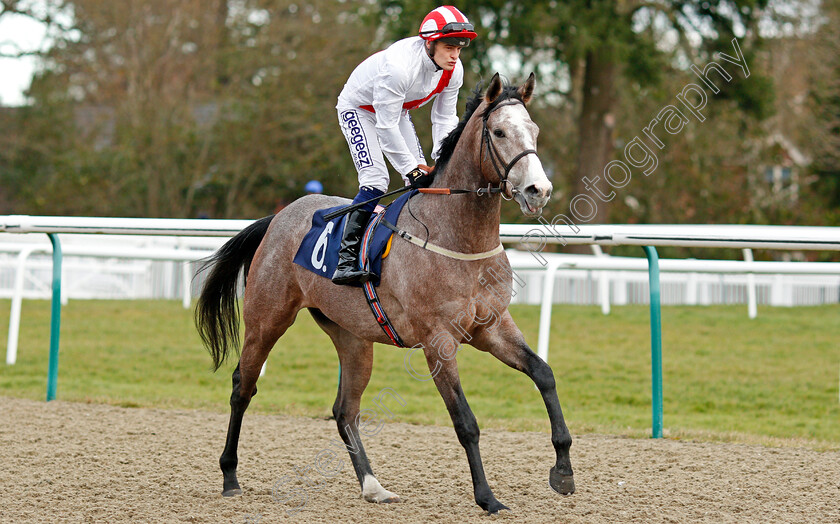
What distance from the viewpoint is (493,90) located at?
12.8ft

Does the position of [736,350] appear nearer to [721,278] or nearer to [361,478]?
[721,278]

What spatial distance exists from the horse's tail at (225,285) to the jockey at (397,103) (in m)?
0.90

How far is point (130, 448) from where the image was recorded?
17.4 ft

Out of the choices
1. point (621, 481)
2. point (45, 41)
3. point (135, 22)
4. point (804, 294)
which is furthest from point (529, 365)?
point (45, 41)

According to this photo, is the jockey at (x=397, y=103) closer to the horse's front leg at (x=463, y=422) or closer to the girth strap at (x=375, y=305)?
the girth strap at (x=375, y=305)

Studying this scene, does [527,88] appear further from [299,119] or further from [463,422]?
[299,119]

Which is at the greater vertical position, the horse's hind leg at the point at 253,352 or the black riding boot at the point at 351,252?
the black riding boot at the point at 351,252

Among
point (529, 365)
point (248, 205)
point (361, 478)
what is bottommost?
point (361, 478)

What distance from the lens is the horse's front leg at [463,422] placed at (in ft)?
12.4

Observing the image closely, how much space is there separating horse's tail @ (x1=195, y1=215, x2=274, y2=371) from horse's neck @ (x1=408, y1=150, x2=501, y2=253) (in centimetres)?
148

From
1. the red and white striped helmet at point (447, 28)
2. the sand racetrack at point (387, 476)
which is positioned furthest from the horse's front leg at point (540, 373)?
the red and white striped helmet at point (447, 28)

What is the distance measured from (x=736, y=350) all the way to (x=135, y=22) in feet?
49.6

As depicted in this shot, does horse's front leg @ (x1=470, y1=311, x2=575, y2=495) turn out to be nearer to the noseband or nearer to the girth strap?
the girth strap

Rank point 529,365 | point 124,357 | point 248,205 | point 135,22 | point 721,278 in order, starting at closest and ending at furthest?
point 529,365
point 124,357
point 721,278
point 135,22
point 248,205
